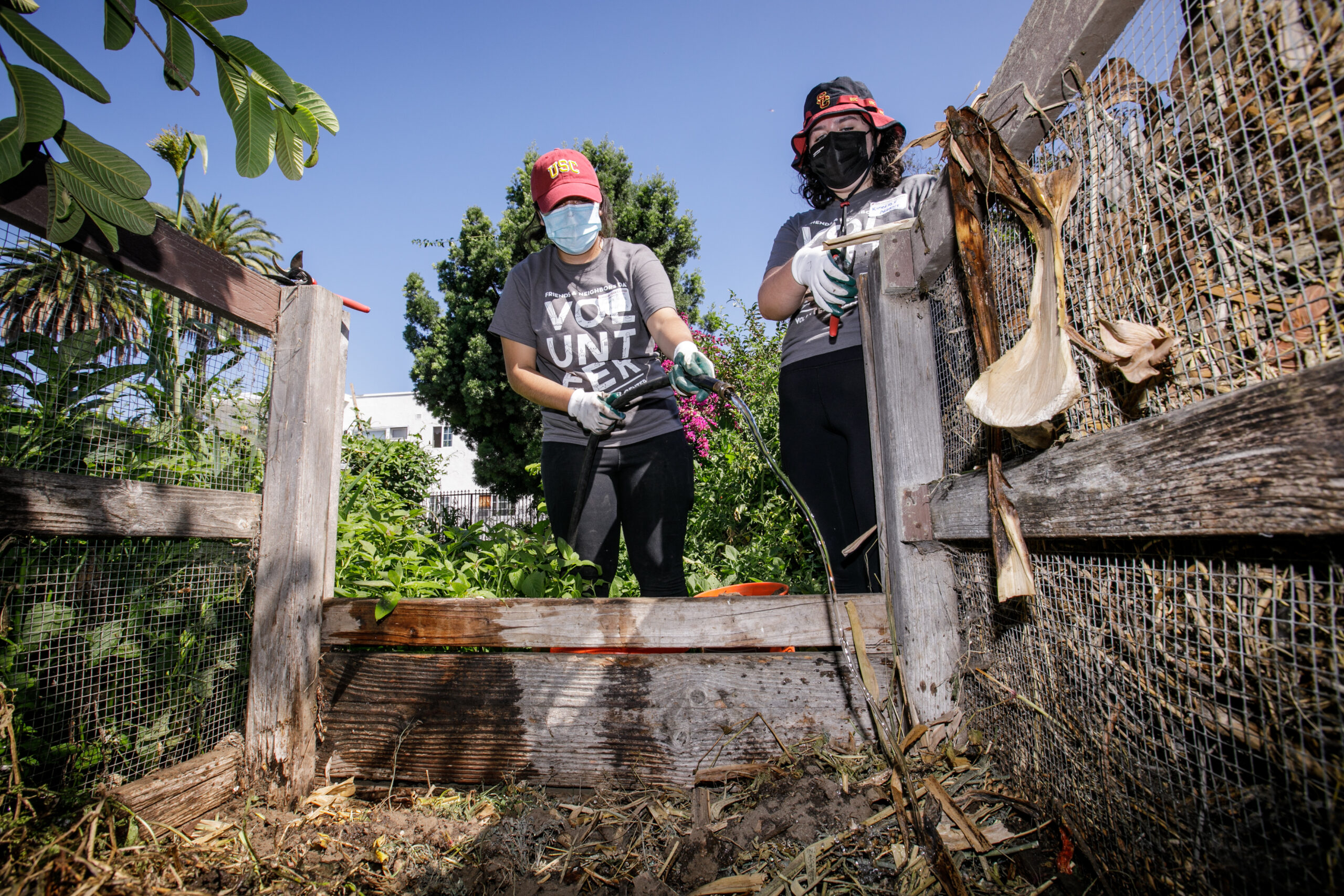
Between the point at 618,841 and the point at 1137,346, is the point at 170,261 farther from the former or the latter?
the point at 1137,346

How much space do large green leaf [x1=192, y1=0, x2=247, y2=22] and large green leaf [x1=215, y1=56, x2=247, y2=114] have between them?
8 centimetres

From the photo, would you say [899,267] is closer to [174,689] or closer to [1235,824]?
[1235,824]

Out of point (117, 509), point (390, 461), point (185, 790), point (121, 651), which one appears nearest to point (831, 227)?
point (117, 509)

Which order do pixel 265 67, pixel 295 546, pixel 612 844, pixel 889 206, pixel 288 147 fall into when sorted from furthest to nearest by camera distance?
pixel 889 206 → pixel 295 546 → pixel 612 844 → pixel 288 147 → pixel 265 67

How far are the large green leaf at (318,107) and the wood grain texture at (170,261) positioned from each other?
20.2 inches

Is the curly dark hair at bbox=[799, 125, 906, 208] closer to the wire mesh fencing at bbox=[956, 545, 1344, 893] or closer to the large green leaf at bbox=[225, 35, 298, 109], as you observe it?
the wire mesh fencing at bbox=[956, 545, 1344, 893]

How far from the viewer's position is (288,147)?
1357 millimetres

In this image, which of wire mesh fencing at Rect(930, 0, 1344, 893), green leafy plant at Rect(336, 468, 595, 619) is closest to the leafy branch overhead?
green leafy plant at Rect(336, 468, 595, 619)

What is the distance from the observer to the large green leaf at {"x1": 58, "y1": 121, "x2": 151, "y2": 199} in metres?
1.13

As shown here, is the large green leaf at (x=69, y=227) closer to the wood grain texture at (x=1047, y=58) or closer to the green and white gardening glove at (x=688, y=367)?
the green and white gardening glove at (x=688, y=367)

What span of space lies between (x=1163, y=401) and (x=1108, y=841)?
745 mm

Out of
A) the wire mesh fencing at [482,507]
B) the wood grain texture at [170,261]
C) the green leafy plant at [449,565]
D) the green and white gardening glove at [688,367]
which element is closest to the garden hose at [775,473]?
the green and white gardening glove at [688,367]

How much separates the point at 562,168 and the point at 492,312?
483 inches

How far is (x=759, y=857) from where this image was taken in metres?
1.35
